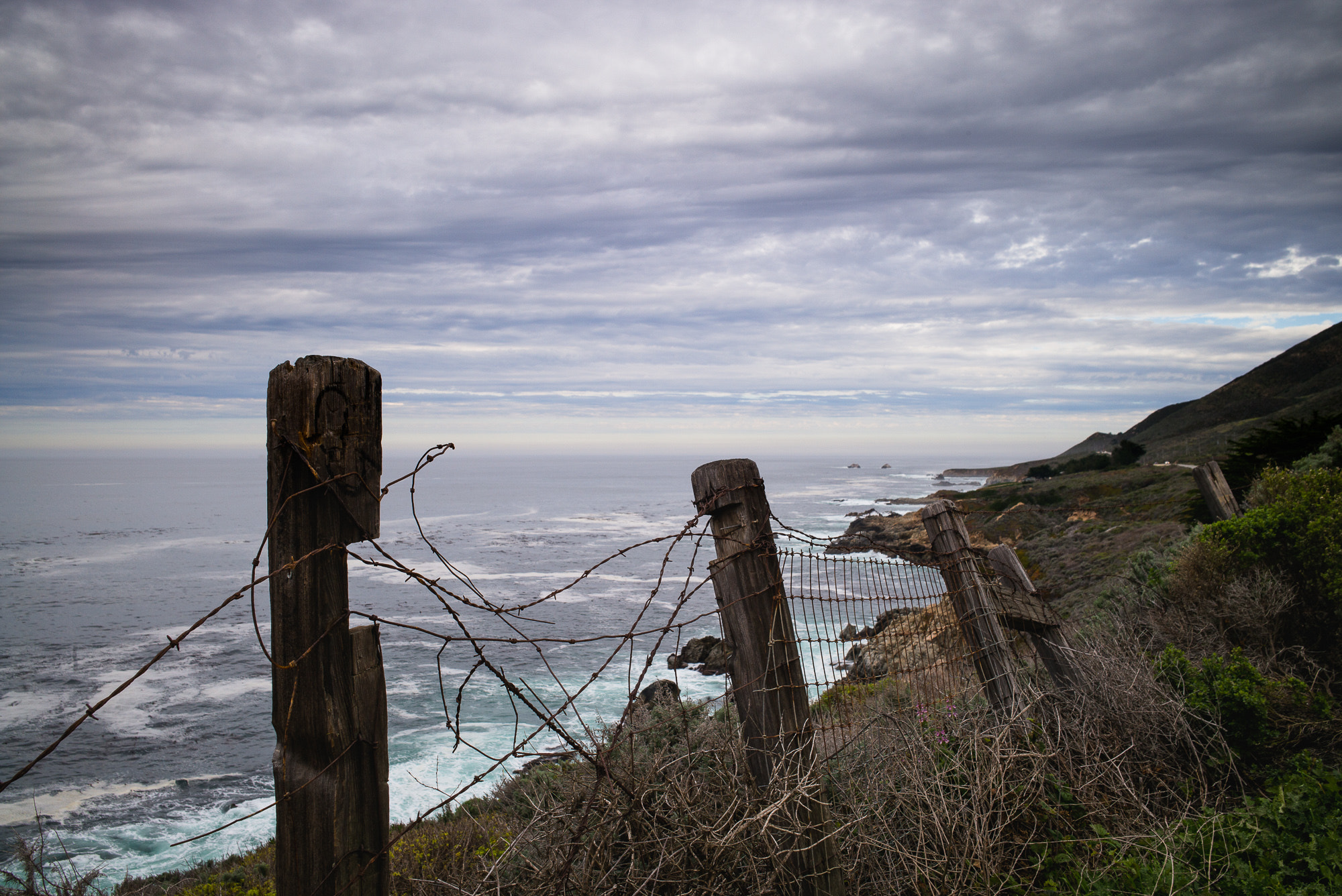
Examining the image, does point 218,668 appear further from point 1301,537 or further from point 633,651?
point 1301,537

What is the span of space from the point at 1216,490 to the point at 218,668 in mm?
27039

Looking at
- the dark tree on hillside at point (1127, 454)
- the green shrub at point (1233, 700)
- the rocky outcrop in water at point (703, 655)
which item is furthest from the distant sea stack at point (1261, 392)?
the green shrub at point (1233, 700)

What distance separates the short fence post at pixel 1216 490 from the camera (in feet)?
27.7

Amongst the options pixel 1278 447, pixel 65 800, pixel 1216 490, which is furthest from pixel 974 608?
pixel 65 800

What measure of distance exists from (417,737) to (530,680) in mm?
3751

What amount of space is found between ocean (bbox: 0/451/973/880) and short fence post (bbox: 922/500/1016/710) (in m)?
1.85

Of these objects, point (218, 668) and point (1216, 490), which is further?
point (218, 668)

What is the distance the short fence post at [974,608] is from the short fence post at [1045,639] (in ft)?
1.69

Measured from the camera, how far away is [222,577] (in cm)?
4038

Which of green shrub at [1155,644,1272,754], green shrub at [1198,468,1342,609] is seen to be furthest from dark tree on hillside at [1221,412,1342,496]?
green shrub at [1155,644,1272,754]

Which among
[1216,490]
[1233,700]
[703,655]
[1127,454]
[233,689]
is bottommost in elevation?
[233,689]

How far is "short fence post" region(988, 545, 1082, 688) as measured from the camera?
4906 mm

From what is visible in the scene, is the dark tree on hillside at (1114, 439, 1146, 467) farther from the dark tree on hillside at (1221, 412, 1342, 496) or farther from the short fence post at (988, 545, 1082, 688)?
the short fence post at (988, 545, 1082, 688)

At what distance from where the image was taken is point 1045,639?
5.00 m
